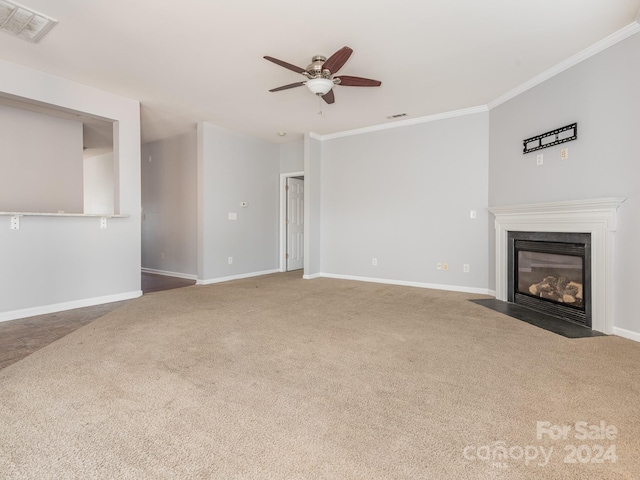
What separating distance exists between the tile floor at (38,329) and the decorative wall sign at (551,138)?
16.6ft

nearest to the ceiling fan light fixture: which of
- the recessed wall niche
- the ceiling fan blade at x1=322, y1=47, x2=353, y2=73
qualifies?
the ceiling fan blade at x1=322, y1=47, x2=353, y2=73

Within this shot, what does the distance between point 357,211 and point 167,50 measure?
3.68 m

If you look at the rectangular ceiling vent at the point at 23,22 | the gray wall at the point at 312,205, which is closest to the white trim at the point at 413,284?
the gray wall at the point at 312,205

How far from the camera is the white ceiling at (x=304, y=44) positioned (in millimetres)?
2551

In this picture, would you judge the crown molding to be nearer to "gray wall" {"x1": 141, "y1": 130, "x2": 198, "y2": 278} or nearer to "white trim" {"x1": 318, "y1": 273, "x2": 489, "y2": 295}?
"gray wall" {"x1": 141, "y1": 130, "x2": 198, "y2": 278}

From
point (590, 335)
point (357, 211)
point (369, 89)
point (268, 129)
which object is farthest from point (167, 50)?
point (590, 335)

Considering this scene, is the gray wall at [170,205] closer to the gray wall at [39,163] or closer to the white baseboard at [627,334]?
the gray wall at [39,163]

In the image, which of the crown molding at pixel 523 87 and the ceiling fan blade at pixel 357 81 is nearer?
the crown molding at pixel 523 87

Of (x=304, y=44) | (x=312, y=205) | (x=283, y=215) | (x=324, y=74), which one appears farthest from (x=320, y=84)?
(x=283, y=215)

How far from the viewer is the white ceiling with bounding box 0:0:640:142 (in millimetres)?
2551

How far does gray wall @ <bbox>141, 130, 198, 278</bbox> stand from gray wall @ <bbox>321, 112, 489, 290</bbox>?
2.37 meters

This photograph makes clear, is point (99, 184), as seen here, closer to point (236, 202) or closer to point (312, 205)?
point (236, 202)

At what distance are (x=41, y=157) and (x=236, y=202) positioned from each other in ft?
9.00

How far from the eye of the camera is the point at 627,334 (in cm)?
285
